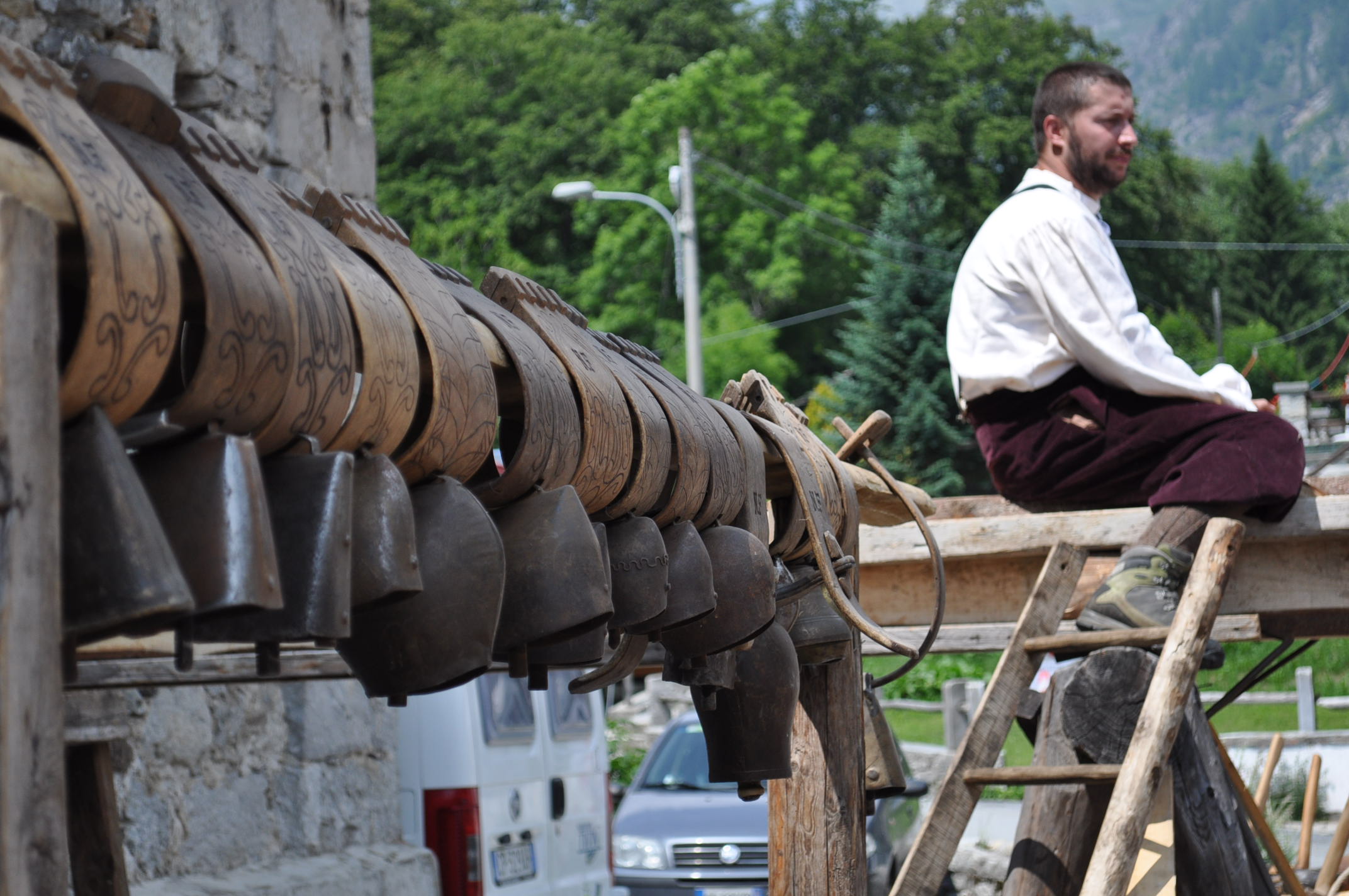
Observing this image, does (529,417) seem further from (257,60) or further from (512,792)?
(512,792)

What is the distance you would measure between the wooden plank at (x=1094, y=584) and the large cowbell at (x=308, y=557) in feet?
9.63

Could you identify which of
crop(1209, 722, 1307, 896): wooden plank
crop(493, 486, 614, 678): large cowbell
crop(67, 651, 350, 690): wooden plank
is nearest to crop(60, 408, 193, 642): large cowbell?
crop(493, 486, 614, 678): large cowbell

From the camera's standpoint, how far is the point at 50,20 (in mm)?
3650

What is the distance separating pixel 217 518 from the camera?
0.85 m

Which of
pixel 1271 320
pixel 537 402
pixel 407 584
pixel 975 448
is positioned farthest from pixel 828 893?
pixel 1271 320

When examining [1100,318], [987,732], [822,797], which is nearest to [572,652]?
[822,797]

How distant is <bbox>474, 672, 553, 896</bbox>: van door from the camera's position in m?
5.51

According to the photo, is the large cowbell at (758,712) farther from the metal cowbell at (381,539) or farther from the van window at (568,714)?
the van window at (568,714)

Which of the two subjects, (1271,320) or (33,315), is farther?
(1271,320)

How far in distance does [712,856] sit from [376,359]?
284 inches

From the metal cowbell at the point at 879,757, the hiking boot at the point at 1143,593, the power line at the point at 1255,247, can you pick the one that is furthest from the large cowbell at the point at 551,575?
the power line at the point at 1255,247

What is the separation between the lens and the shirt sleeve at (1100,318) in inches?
131

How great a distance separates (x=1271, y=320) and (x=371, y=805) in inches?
1797

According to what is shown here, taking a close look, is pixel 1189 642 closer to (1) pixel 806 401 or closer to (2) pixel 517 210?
(1) pixel 806 401
